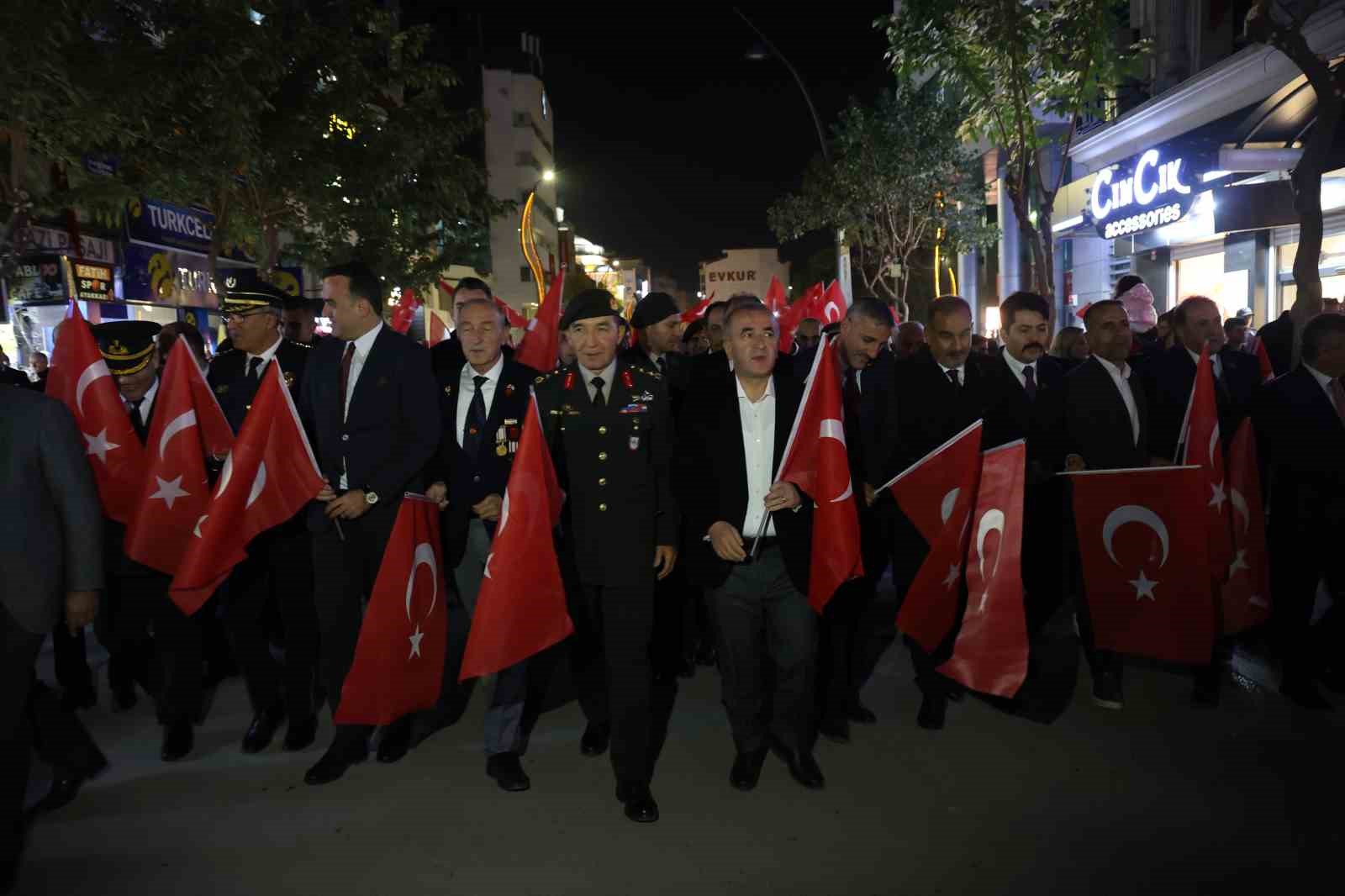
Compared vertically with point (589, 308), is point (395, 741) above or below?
below

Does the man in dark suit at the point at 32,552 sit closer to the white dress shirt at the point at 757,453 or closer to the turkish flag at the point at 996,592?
the white dress shirt at the point at 757,453

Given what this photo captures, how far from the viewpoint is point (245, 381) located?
17.7ft

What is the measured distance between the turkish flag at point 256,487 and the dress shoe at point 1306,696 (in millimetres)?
5157

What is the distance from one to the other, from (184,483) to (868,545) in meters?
3.84

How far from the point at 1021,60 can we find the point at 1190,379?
7504 mm

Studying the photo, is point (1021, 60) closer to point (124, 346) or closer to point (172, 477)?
point (124, 346)

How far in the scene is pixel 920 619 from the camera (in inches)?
193

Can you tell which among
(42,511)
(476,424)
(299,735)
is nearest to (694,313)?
(476,424)

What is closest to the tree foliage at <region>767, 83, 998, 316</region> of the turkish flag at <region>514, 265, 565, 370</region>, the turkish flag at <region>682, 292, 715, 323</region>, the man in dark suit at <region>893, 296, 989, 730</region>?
the turkish flag at <region>682, 292, 715, 323</region>

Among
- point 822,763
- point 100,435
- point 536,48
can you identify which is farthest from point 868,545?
point 536,48

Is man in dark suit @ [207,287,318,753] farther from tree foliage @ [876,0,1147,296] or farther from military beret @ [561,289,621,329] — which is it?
tree foliage @ [876,0,1147,296]

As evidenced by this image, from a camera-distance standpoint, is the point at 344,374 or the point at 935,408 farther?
the point at 935,408

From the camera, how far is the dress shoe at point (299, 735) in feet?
16.3

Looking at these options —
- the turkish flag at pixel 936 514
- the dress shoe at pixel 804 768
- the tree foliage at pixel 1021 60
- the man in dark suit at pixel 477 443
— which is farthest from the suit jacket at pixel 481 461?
the tree foliage at pixel 1021 60
